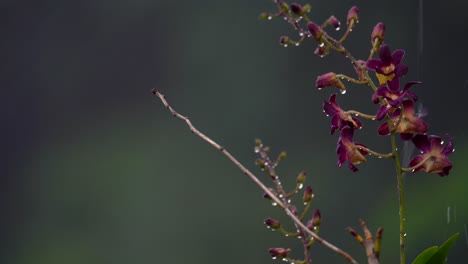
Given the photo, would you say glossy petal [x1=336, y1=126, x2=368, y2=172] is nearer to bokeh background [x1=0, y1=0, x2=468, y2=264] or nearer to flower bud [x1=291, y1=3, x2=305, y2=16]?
flower bud [x1=291, y1=3, x2=305, y2=16]

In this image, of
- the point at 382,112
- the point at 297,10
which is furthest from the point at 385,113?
the point at 297,10

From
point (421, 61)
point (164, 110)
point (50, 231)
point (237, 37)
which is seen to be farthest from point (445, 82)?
point (50, 231)

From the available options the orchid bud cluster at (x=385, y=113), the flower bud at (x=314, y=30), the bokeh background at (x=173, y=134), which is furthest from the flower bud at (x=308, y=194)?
the bokeh background at (x=173, y=134)

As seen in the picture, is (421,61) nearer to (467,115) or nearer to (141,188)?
(467,115)

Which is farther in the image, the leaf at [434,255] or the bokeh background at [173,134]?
the bokeh background at [173,134]

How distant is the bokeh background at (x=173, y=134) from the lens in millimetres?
2863

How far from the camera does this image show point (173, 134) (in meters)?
3.48

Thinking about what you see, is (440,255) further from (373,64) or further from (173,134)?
(173,134)

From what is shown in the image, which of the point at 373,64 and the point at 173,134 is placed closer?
the point at 373,64

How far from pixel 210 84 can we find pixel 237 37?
0.26 m

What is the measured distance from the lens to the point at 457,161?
2494 millimetres

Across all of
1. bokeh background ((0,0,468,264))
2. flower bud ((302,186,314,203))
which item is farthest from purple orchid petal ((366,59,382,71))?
bokeh background ((0,0,468,264))

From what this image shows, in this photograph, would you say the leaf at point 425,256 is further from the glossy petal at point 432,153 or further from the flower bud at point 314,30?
the flower bud at point 314,30

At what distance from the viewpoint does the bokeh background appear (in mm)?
2863
